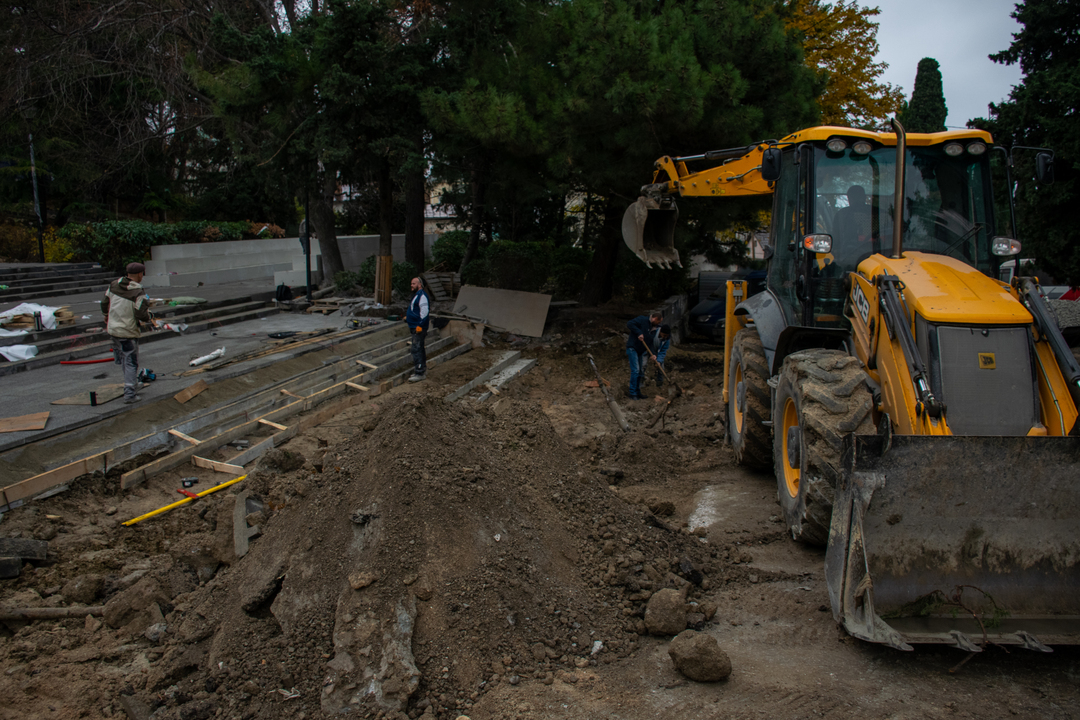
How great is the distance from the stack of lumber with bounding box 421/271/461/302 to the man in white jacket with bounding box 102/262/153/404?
33.3 ft

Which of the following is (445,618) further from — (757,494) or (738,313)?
(738,313)

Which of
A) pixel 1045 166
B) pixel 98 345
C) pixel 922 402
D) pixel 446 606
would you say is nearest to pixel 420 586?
pixel 446 606

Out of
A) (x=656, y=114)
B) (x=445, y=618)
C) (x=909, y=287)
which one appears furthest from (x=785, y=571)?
(x=656, y=114)

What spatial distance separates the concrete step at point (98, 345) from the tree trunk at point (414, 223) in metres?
3.97

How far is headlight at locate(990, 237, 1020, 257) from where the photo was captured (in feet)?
17.8

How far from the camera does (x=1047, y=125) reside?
13.7m

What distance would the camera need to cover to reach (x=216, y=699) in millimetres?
3891

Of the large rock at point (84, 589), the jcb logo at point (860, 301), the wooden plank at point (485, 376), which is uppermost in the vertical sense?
the jcb logo at point (860, 301)

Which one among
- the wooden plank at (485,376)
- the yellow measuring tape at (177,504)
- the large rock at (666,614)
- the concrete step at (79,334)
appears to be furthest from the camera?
the concrete step at (79,334)

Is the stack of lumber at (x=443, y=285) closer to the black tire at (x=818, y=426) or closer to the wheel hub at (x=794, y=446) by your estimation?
the wheel hub at (x=794, y=446)

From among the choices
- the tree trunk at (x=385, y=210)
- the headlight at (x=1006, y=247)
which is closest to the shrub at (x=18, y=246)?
the tree trunk at (x=385, y=210)

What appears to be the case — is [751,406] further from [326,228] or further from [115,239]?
[115,239]

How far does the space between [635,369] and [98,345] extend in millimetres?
9156

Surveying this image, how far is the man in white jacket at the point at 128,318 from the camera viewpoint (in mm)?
8930
